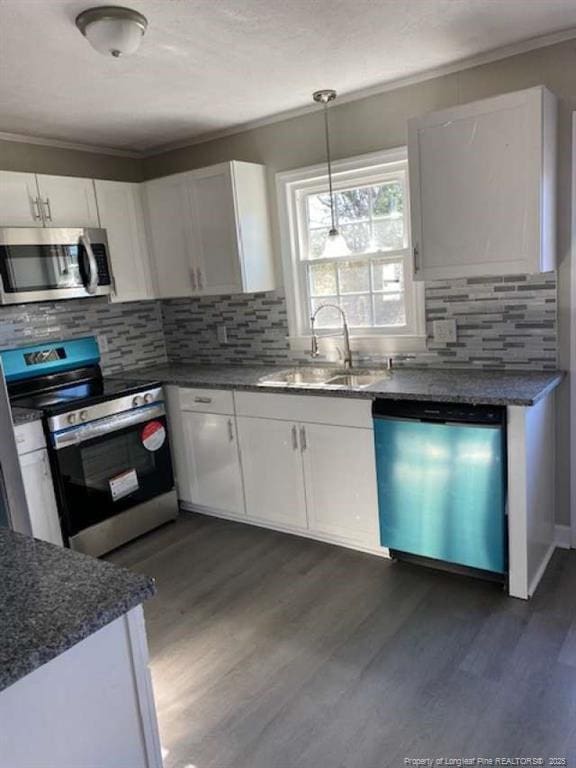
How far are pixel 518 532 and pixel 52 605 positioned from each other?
76.8 inches

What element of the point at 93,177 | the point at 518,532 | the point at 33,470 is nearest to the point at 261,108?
the point at 93,177

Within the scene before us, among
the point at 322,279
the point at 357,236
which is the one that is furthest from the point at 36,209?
the point at 357,236

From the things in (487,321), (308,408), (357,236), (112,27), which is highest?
(112,27)

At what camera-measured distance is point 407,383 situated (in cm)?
282

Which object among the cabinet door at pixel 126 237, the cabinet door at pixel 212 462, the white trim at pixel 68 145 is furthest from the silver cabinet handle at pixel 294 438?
the white trim at pixel 68 145

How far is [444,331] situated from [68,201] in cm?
226

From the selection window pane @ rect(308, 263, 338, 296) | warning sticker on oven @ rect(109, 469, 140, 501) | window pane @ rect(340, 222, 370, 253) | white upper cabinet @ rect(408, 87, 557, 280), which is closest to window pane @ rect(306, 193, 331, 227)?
window pane @ rect(340, 222, 370, 253)

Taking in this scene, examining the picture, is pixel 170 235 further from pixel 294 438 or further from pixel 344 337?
pixel 294 438

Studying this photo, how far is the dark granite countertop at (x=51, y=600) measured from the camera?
0.98m

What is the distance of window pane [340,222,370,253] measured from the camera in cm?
330

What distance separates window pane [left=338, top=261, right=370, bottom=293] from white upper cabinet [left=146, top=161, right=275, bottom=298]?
0.46m

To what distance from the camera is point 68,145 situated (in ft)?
11.9

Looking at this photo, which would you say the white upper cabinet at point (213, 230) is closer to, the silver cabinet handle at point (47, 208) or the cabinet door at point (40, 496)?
the silver cabinet handle at point (47, 208)

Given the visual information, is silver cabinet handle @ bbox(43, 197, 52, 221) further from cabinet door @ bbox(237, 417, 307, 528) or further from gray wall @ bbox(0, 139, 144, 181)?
cabinet door @ bbox(237, 417, 307, 528)
